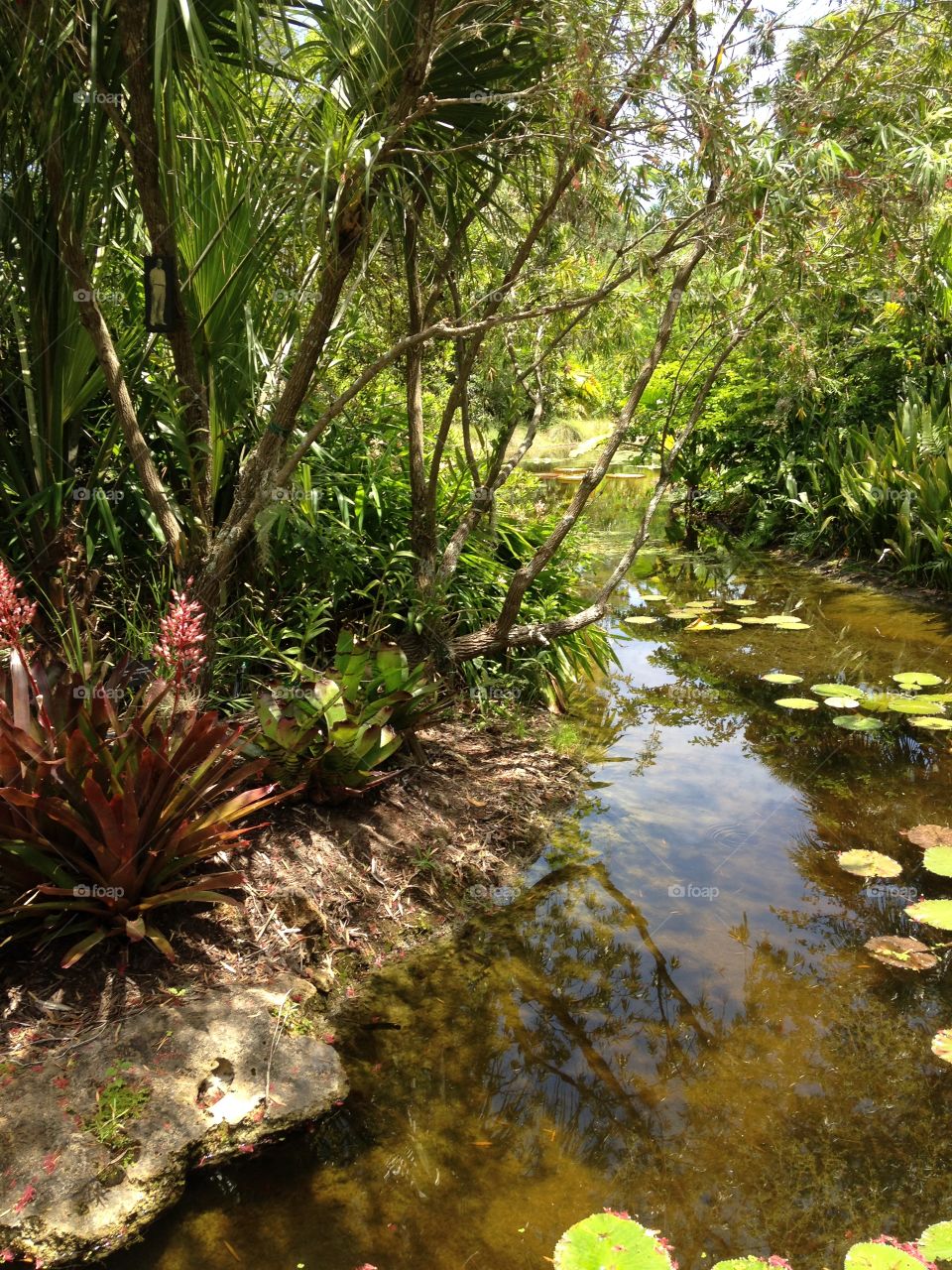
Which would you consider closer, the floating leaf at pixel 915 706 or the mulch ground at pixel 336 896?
the mulch ground at pixel 336 896

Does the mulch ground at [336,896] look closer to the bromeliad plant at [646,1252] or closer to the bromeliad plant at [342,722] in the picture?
the bromeliad plant at [342,722]

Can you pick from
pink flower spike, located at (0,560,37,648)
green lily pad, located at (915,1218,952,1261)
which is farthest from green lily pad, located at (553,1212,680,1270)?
pink flower spike, located at (0,560,37,648)

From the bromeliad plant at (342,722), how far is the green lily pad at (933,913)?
76.1 inches

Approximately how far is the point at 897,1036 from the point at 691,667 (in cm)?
353

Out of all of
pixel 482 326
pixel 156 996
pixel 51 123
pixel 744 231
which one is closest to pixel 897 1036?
pixel 156 996

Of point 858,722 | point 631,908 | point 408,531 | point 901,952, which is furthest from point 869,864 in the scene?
point 408,531

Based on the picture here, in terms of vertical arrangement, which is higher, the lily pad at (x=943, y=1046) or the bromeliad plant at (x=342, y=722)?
the bromeliad plant at (x=342, y=722)

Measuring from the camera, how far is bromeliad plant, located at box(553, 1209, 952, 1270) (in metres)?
1.72

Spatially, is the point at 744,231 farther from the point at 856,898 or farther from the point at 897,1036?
the point at 897,1036

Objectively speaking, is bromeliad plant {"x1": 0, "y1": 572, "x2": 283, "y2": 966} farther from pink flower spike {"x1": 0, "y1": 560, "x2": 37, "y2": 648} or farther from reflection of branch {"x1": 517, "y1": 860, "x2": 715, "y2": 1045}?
reflection of branch {"x1": 517, "y1": 860, "x2": 715, "y2": 1045}

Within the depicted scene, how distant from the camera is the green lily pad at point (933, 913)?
9.78ft

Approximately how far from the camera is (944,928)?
2979 mm

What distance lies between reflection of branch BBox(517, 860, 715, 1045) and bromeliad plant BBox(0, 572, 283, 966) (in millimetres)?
1296

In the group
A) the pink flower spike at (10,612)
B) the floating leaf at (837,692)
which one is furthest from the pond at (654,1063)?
the pink flower spike at (10,612)
